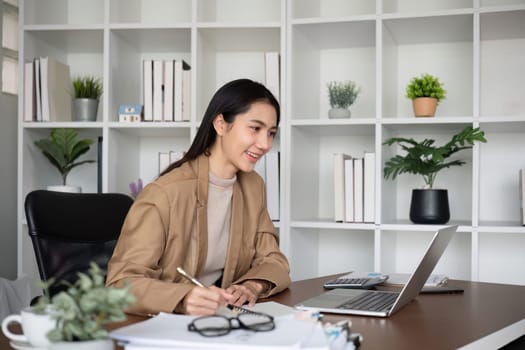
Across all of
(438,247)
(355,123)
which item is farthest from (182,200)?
(355,123)

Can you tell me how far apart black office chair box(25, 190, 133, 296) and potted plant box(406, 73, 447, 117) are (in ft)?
4.62

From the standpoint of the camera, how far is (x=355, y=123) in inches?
115

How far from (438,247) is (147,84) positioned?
192cm

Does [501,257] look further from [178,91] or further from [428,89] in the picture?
[178,91]

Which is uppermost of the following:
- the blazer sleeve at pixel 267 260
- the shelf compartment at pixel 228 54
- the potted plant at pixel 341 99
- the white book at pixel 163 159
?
the shelf compartment at pixel 228 54

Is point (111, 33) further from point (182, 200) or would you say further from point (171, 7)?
point (182, 200)

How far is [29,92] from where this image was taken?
9.98 ft

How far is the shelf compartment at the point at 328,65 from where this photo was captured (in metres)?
3.01

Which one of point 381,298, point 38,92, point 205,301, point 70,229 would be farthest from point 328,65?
point 205,301

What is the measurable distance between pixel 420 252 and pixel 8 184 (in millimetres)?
2077

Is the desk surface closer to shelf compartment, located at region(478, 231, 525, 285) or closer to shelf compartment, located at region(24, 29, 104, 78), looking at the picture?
shelf compartment, located at region(478, 231, 525, 285)

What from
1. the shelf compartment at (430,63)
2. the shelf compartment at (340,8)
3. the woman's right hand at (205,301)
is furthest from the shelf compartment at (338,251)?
the woman's right hand at (205,301)

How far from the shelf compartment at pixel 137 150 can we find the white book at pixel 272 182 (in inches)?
18.4

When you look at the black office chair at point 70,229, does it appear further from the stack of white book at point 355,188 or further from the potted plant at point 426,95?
the potted plant at point 426,95
